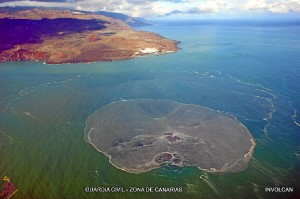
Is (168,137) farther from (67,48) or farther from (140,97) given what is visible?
(67,48)

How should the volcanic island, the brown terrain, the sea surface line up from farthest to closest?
the brown terrain
the volcanic island
the sea surface

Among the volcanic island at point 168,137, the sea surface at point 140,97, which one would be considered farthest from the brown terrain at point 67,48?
the volcanic island at point 168,137

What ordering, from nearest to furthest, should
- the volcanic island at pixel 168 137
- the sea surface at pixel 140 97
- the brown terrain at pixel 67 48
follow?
the sea surface at pixel 140 97 → the volcanic island at pixel 168 137 → the brown terrain at pixel 67 48

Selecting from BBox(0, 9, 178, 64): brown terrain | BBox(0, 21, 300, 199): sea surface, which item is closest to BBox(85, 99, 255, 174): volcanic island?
BBox(0, 21, 300, 199): sea surface

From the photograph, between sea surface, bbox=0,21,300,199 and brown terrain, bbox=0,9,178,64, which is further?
brown terrain, bbox=0,9,178,64

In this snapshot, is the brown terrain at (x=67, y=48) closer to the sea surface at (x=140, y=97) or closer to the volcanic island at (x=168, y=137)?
the sea surface at (x=140, y=97)

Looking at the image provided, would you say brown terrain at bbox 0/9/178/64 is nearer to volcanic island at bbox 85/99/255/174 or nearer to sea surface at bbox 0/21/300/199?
sea surface at bbox 0/21/300/199

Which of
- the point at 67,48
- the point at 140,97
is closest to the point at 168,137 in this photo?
the point at 140,97
